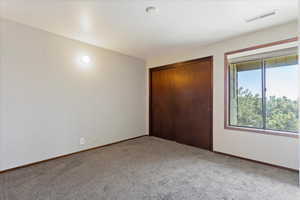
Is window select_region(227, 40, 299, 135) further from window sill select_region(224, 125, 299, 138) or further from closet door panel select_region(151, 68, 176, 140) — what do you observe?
closet door panel select_region(151, 68, 176, 140)

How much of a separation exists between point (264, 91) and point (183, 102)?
163cm

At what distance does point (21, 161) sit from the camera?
7.74 feet

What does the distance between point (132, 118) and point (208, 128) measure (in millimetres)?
1992

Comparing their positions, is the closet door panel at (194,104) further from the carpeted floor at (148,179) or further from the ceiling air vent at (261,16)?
the ceiling air vent at (261,16)

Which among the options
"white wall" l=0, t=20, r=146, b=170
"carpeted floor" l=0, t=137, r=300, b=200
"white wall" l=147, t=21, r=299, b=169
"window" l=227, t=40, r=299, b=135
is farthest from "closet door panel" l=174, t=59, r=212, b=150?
"white wall" l=0, t=20, r=146, b=170

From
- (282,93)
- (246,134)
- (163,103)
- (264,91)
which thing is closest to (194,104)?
(163,103)

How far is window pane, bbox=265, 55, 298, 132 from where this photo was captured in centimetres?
243

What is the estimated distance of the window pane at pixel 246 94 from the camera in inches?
109

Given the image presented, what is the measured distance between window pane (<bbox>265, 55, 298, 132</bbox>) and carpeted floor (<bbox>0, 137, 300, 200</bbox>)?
767mm

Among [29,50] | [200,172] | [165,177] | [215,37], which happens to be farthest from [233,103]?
[29,50]

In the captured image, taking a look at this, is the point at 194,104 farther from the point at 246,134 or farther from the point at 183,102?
the point at 246,134

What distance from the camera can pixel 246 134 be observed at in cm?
274

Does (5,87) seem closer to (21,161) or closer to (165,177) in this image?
(21,161)

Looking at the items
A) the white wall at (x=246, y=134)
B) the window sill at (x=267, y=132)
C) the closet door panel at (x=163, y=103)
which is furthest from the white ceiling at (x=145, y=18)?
the window sill at (x=267, y=132)
